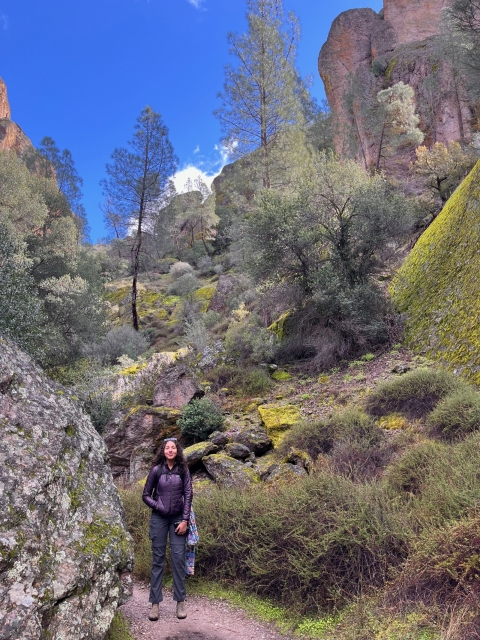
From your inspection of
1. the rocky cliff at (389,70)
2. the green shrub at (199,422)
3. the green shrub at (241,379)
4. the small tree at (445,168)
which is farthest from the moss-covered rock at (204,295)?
the green shrub at (199,422)

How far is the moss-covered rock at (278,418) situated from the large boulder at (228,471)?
1.14m

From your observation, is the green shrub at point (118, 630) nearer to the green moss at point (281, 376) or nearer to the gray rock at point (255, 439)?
the gray rock at point (255, 439)

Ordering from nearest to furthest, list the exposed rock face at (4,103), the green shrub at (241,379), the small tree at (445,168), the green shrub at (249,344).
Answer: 1. the green shrub at (241,379)
2. the green shrub at (249,344)
3. the small tree at (445,168)
4. the exposed rock face at (4,103)

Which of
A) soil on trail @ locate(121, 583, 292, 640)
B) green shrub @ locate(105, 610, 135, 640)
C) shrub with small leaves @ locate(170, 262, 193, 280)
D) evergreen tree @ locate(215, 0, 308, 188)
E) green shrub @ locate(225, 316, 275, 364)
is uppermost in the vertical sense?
evergreen tree @ locate(215, 0, 308, 188)

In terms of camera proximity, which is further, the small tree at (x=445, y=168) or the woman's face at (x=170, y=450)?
the small tree at (x=445, y=168)

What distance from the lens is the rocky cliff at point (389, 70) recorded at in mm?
28750

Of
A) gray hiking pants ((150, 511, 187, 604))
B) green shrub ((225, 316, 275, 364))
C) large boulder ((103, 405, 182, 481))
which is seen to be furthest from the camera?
green shrub ((225, 316, 275, 364))

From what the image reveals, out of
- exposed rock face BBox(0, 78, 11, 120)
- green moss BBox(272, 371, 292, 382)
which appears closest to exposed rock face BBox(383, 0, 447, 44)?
green moss BBox(272, 371, 292, 382)

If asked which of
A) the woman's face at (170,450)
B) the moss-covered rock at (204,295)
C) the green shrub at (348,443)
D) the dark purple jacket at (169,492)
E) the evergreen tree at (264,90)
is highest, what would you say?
the evergreen tree at (264,90)

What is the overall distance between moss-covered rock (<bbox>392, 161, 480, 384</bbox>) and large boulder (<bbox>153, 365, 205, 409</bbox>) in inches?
228

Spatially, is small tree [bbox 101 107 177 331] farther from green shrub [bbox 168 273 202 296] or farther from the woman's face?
the woman's face

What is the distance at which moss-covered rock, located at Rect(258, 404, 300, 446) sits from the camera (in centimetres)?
789

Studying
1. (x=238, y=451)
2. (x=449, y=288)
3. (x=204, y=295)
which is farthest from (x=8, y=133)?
(x=238, y=451)

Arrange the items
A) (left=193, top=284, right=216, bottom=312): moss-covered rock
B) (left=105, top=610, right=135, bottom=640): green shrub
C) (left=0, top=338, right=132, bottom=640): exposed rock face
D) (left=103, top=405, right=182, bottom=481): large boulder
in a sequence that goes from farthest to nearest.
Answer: (left=193, top=284, right=216, bottom=312): moss-covered rock
(left=103, top=405, right=182, bottom=481): large boulder
(left=105, top=610, right=135, bottom=640): green shrub
(left=0, top=338, right=132, bottom=640): exposed rock face
